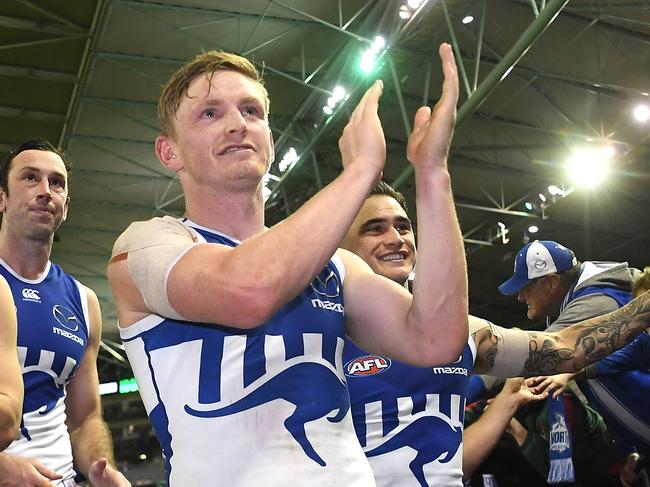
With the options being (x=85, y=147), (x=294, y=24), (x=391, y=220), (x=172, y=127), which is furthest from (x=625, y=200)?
(x=172, y=127)

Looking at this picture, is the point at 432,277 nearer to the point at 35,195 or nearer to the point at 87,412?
the point at 87,412

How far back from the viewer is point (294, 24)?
37.1ft

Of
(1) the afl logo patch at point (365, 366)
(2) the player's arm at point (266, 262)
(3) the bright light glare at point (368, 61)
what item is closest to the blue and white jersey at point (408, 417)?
(1) the afl logo patch at point (365, 366)

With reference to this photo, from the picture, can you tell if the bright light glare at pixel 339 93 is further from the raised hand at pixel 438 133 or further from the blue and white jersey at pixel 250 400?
the blue and white jersey at pixel 250 400

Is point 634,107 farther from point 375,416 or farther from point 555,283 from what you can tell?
point 375,416

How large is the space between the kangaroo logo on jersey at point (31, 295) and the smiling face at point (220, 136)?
1788 millimetres

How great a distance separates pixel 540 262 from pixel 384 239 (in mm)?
1487

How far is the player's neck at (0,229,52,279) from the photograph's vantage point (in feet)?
12.9

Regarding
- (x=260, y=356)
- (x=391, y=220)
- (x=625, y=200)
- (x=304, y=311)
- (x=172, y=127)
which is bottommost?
(x=260, y=356)

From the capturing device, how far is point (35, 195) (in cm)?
401

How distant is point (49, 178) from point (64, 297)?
595 mm

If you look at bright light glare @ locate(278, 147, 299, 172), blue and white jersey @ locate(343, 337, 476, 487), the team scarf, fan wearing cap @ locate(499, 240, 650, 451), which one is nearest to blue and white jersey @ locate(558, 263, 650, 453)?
fan wearing cap @ locate(499, 240, 650, 451)

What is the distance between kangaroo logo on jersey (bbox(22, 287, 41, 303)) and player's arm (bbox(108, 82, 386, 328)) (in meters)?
2.06

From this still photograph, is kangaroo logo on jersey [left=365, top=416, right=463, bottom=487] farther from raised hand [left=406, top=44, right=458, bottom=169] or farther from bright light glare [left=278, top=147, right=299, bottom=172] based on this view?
bright light glare [left=278, top=147, right=299, bottom=172]
